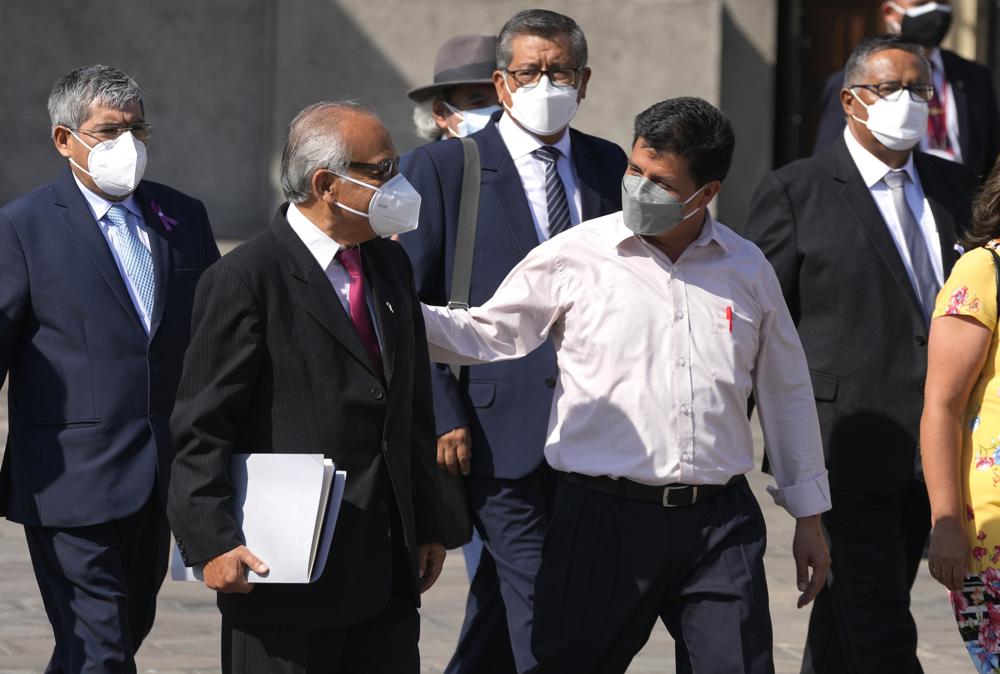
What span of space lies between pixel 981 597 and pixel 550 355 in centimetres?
159

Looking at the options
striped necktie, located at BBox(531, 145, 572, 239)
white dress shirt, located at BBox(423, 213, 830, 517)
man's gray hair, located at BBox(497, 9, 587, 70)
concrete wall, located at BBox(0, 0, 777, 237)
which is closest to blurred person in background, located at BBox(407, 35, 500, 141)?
man's gray hair, located at BBox(497, 9, 587, 70)

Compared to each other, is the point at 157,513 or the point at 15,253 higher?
the point at 15,253

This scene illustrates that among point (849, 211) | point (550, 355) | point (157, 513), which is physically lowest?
point (157, 513)

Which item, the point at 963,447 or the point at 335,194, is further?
the point at 963,447

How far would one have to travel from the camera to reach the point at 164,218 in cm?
540

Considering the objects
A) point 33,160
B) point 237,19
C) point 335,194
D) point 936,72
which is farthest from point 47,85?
point 335,194

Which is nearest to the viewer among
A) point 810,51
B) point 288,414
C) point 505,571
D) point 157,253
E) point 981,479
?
point 288,414

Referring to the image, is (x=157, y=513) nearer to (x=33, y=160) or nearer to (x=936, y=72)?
(x=936, y=72)

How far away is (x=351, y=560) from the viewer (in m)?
4.18

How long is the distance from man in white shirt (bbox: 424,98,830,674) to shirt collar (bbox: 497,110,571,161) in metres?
1.22

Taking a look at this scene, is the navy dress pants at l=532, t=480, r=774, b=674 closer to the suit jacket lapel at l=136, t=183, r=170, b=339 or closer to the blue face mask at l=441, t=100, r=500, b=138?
the suit jacket lapel at l=136, t=183, r=170, b=339

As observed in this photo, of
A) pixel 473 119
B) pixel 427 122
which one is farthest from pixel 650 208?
pixel 427 122

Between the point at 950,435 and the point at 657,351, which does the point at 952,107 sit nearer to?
the point at 950,435

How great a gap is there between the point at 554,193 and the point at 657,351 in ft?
4.56
